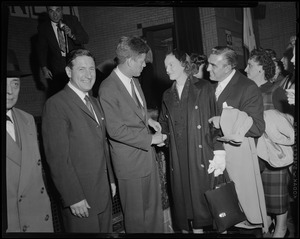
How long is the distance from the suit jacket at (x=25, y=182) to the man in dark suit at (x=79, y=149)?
0.52ft

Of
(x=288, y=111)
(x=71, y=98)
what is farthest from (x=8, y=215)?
(x=288, y=111)

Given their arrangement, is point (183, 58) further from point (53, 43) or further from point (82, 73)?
point (53, 43)

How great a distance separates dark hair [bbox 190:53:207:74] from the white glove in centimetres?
63

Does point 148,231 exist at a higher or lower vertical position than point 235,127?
lower

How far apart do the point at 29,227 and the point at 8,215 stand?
0.18 metres

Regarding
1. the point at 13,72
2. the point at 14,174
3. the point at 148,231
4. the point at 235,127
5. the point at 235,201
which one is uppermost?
the point at 13,72

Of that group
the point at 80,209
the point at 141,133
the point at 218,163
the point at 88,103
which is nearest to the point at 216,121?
the point at 218,163

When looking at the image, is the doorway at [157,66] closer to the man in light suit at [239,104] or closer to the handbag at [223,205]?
the man in light suit at [239,104]

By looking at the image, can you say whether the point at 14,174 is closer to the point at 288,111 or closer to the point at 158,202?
the point at 158,202

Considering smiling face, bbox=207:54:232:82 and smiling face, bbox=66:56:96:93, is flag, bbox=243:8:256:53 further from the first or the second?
smiling face, bbox=66:56:96:93

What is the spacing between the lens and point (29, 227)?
8.19ft

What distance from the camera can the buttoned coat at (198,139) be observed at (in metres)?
2.47

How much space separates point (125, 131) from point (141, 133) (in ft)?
0.40

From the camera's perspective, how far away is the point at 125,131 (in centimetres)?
245
